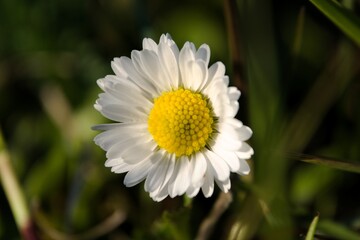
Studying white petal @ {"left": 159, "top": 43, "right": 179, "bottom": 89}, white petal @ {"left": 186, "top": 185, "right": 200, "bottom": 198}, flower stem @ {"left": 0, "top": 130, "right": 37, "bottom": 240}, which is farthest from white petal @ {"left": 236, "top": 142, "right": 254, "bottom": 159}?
flower stem @ {"left": 0, "top": 130, "right": 37, "bottom": 240}

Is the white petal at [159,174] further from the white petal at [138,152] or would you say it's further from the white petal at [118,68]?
the white petal at [118,68]

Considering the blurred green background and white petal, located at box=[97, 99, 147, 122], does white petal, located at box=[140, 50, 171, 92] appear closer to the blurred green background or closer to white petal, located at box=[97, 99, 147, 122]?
white petal, located at box=[97, 99, 147, 122]

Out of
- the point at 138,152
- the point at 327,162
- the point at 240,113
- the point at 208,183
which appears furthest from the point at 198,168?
the point at 240,113

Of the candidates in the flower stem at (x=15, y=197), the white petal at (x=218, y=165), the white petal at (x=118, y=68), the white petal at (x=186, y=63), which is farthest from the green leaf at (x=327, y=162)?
the flower stem at (x=15, y=197)

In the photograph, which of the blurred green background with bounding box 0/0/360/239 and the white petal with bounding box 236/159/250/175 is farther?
the blurred green background with bounding box 0/0/360/239

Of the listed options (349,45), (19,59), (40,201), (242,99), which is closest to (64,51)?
(19,59)

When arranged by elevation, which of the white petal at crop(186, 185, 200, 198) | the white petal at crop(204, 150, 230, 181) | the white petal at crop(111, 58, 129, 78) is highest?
the white petal at crop(111, 58, 129, 78)
